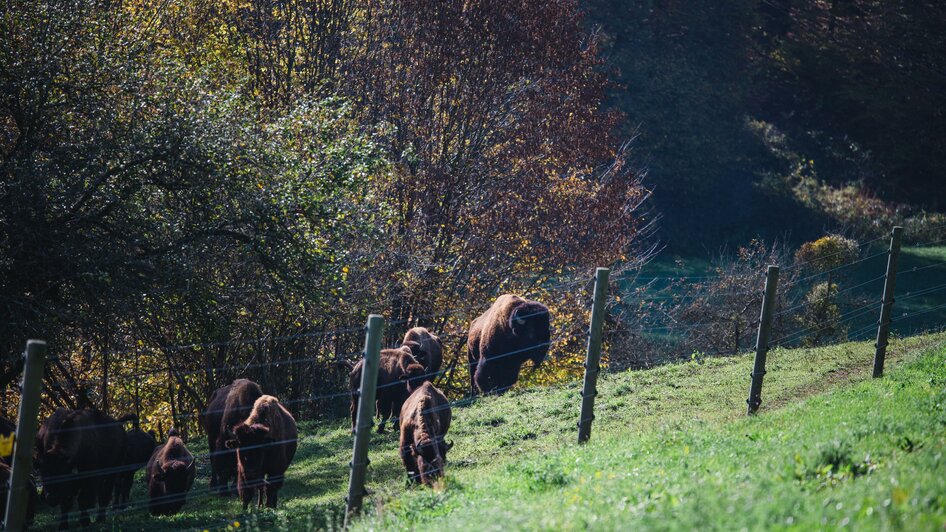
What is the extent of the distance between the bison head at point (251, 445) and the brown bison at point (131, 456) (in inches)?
96.7

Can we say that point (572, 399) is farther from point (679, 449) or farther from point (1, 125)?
point (1, 125)

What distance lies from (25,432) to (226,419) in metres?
7.15

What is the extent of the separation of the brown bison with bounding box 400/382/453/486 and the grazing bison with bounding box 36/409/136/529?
4.13 meters

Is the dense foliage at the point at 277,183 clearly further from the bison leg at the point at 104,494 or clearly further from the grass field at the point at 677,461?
the grass field at the point at 677,461

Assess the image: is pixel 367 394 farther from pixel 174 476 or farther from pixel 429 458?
pixel 174 476

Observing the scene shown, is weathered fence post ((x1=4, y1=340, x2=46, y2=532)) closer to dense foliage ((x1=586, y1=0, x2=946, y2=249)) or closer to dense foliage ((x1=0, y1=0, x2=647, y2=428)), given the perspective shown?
dense foliage ((x1=0, y1=0, x2=647, y2=428))

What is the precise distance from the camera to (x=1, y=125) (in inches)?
629

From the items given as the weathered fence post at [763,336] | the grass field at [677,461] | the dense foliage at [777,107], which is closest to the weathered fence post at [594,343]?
the grass field at [677,461]

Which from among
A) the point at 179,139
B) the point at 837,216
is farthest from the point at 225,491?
the point at 837,216

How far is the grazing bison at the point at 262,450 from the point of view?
1303 centimetres

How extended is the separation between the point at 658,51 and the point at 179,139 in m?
43.1

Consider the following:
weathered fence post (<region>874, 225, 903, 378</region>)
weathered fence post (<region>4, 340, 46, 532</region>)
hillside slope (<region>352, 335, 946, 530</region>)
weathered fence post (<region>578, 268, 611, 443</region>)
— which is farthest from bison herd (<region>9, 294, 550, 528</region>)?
weathered fence post (<region>874, 225, 903, 378</region>)

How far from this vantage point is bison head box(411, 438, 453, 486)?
11.6 metres

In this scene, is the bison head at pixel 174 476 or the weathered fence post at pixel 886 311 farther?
the weathered fence post at pixel 886 311
